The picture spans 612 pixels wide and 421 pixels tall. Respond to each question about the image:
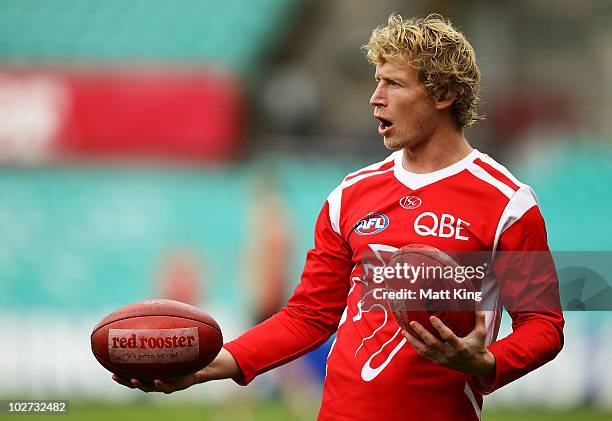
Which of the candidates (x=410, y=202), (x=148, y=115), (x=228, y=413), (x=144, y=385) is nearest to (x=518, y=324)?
(x=410, y=202)

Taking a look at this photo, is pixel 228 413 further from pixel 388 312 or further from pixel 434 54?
pixel 434 54

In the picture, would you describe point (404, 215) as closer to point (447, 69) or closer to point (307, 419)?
point (447, 69)

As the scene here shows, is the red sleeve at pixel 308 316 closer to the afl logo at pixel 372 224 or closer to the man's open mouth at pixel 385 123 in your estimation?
the afl logo at pixel 372 224

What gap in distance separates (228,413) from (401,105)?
6.54m

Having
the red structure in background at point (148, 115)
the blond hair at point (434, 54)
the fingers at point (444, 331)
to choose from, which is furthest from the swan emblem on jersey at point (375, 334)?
the red structure in background at point (148, 115)

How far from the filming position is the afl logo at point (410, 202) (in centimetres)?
384

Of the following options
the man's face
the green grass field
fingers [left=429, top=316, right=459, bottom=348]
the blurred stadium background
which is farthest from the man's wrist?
the green grass field

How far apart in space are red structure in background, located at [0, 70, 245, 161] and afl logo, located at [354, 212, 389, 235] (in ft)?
34.2

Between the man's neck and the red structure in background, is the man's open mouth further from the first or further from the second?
the red structure in background

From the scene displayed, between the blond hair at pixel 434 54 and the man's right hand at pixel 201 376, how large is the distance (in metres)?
1.17

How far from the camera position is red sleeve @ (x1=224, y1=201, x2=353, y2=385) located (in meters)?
3.99

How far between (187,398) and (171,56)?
256 inches

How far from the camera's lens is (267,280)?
10383 mm

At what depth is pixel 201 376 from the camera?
12.8ft
